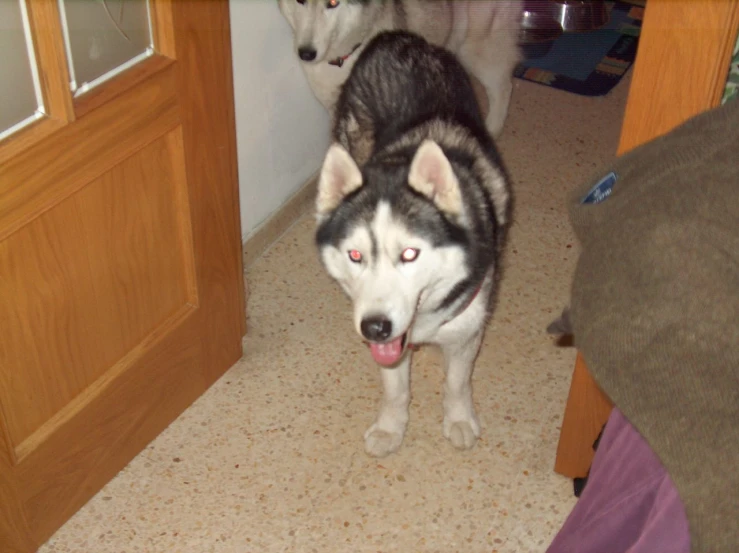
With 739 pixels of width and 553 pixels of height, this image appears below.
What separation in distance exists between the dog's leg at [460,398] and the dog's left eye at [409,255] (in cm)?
44

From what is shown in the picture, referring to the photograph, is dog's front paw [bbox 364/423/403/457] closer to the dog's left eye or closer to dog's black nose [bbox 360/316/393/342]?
dog's black nose [bbox 360/316/393/342]

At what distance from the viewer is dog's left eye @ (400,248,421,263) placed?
5.85 ft

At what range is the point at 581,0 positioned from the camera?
168 inches

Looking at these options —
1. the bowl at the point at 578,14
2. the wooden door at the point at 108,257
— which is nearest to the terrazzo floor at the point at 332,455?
the wooden door at the point at 108,257

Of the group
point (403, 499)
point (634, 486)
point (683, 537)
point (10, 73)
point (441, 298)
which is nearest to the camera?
point (683, 537)

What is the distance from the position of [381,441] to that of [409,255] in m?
0.66

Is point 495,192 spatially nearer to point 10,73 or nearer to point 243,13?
point 243,13

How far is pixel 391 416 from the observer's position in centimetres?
225

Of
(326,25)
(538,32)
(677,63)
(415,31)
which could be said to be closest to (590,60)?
(538,32)

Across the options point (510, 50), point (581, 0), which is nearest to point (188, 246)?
point (510, 50)

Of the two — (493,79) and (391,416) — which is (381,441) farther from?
(493,79)

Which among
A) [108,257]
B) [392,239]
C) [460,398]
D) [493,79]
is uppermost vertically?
[392,239]

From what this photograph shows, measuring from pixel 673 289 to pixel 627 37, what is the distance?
143 inches

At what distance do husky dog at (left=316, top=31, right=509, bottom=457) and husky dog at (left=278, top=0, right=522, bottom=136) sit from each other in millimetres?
244
